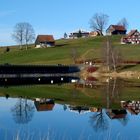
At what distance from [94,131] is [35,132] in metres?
4.26

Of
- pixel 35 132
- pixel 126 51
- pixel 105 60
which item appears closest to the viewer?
pixel 35 132

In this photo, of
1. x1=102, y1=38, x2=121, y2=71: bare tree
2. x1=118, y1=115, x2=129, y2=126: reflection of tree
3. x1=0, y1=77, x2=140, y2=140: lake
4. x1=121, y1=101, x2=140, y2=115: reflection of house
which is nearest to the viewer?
x1=0, y1=77, x2=140, y2=140: lake

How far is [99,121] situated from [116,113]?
5.46 m

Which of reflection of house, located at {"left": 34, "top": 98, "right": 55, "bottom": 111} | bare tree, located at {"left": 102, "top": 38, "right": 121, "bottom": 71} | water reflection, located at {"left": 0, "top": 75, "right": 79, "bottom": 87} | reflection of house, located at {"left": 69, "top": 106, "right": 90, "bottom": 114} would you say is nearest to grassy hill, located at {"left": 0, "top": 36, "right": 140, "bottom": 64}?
bare tree, located at {"left": 102, "top": 38, "right": 121, "bottom": 71}

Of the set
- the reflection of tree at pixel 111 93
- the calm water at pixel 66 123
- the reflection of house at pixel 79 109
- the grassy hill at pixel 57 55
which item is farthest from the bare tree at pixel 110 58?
the reflection of house at pixel 79 109

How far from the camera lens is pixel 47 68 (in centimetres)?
13600

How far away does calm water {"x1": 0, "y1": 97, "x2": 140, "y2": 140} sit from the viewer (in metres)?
30.9

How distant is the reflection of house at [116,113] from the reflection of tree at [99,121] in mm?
528

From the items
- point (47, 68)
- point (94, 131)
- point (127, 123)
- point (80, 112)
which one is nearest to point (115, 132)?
point (94, 131)

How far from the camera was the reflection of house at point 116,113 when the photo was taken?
1661 inches

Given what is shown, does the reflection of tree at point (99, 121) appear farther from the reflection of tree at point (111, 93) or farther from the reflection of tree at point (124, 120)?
Answer: the reflection of tree at point (111, 93)

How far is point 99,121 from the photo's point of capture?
129 feet

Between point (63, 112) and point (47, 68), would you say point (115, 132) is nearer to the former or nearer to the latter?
point (63, 112)

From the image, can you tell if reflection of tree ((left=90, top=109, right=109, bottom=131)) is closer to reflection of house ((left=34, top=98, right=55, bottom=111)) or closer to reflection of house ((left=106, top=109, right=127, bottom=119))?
reflection of house ((left=106, top=109, right=127, bottom=119))
